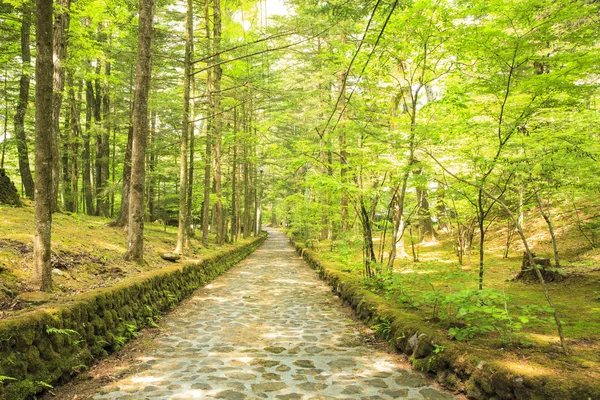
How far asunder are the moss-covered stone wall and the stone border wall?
3886 mm

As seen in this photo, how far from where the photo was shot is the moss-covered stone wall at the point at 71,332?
116 inches

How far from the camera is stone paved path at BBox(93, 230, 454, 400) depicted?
139 inches

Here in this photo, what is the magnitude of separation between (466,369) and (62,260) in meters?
6.24

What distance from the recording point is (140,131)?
24.5ft

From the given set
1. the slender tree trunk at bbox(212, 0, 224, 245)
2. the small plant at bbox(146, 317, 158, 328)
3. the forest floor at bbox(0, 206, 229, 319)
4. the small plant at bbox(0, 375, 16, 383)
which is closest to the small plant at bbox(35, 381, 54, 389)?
the small plant at bbox(0, 375, 16, 383)

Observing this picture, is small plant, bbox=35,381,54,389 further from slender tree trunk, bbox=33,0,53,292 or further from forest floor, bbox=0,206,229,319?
slender tree trunk, bbox=33,0,53,292

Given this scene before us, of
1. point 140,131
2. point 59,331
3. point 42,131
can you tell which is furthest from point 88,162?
point 59,331

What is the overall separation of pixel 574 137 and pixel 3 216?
10.5 m

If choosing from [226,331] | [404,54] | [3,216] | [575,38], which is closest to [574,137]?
[575,38]

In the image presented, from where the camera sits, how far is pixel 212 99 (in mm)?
15281

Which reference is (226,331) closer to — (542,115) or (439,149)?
(439,149)

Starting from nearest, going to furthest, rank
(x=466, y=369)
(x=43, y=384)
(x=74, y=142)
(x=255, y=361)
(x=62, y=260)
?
1. (x=43, y=384)
2. (x=466, y=369)
3. (x=255, y=361)
4. (x=62, y=260)
5. (x=74, y=142)

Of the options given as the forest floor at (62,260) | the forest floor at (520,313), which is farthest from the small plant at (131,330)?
the forest floor at (520,313)

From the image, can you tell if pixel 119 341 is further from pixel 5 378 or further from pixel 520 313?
pixel 520 313
